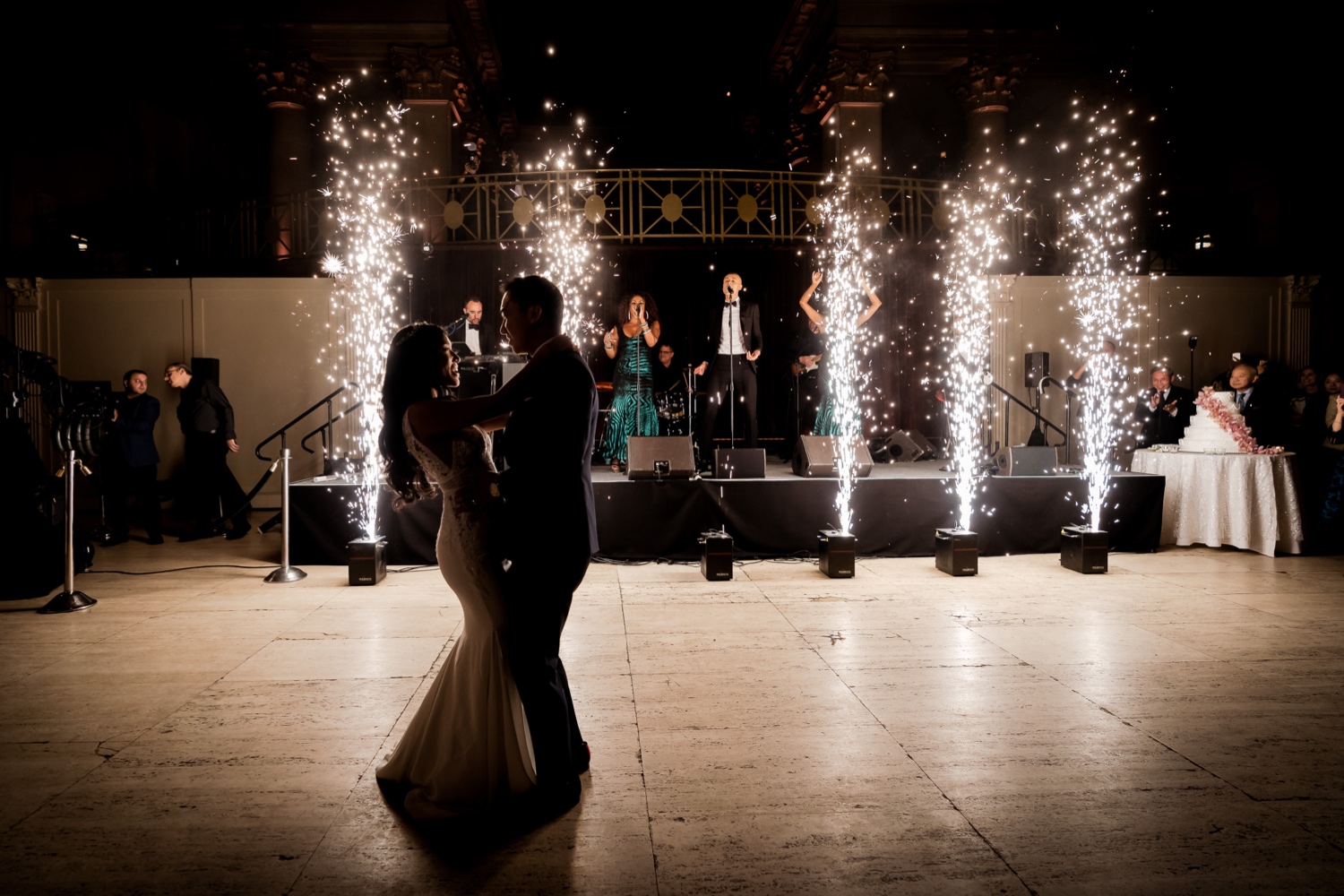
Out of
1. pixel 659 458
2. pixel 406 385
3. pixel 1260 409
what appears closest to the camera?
pixel 406 385

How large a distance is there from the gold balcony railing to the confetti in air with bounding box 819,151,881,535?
0.51ft

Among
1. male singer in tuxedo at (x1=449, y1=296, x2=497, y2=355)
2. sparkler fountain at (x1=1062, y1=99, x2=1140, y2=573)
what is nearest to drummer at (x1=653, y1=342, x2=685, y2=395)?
male singer in tuxedo at (x1=449, y1=296, x2=497, y2=355)

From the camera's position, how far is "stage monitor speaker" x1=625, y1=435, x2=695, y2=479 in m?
6.24

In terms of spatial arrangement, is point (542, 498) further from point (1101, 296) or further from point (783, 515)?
point (1101, 296)

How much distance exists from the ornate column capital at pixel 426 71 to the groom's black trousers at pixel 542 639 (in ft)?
40.6

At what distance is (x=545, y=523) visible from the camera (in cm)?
217

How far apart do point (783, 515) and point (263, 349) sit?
6.97 m

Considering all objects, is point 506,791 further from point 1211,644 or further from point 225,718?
point 1211,644

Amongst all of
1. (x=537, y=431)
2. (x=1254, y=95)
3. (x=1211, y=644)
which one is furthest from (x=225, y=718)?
(x=1254, y=95)

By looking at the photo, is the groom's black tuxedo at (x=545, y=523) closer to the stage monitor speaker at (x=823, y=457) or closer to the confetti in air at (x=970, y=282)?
the stage monitor speaker at (x=823, y=457)

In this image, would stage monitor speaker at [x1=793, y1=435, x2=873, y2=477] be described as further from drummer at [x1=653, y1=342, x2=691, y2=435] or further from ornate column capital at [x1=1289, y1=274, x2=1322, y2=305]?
ornate column capital at [x1=1289, y1=274, x2=1322, y2=305]

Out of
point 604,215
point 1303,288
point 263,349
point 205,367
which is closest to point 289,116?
point 263,349

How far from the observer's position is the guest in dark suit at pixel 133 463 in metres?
7.45

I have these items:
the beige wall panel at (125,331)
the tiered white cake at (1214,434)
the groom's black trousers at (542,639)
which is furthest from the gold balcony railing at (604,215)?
the groom's black trousers at (542,639)
